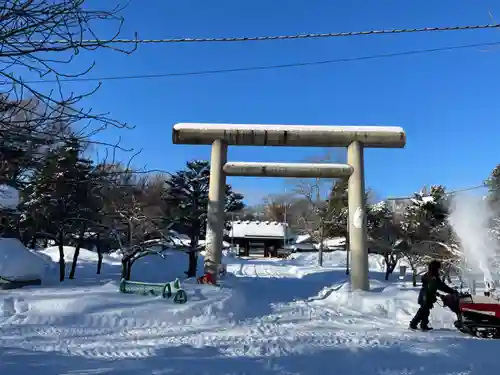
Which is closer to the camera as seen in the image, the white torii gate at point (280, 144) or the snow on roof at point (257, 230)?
the white torii gate at point (280, 144)

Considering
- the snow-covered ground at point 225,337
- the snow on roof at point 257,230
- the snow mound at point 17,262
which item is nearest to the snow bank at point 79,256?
the snow mound at point 17,262

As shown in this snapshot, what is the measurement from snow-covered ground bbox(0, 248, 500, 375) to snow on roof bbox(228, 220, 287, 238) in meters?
34.5

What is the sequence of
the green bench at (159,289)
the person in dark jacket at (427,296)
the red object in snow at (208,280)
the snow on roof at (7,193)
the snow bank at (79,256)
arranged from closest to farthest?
the snow on roof at (7,193) → the person in dark jacket at (427,296) → the green bench at (159,289) → the red object in snow at (208,280) → the snow bank at (79,256)

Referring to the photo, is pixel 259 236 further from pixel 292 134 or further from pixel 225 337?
pixel 225 337

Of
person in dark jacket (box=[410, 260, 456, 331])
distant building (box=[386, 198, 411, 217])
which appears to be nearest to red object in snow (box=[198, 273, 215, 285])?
person in dark jacket (box=[410, 260, 456, 331])

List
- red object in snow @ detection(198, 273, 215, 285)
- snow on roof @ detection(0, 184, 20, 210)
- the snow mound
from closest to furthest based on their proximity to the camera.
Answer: snow on roof @ detection(0, 184, 20, 210)
red object in snow @ detection(198, 273, 215, 285)
the snow mound

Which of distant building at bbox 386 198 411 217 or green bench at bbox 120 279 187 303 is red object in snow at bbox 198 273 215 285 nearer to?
green bench at bbox 120 279 187 303

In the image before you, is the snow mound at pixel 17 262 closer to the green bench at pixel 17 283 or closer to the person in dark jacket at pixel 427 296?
the green bench at pixel 17 283

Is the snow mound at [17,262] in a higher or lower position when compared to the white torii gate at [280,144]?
lower

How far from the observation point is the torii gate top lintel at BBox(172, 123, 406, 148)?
46.1ft

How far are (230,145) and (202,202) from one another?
35.8ft

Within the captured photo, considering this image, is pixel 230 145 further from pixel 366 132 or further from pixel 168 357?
pixel 168 357

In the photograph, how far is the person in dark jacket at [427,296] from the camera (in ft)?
26.9

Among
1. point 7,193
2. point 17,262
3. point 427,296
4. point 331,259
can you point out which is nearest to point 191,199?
point 17,262
